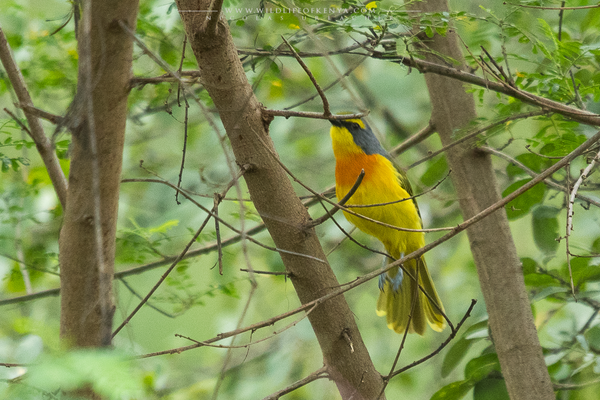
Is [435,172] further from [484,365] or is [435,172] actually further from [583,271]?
[484,365]

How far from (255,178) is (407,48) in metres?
0.52

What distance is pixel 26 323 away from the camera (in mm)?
1314

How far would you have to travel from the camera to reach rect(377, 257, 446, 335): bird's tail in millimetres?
2062

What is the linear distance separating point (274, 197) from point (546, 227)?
116 centimetres

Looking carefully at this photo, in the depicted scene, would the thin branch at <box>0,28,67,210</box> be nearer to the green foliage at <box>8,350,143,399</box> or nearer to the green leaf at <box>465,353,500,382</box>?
the green foliage at <box>8,350,143,399</box>

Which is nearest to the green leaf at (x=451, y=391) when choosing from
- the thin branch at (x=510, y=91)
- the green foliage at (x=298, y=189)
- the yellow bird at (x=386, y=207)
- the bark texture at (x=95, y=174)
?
the green foliage at (x=298, y=189)

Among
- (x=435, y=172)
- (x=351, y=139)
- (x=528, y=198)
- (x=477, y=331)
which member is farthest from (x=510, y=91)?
(x=477, y=331)

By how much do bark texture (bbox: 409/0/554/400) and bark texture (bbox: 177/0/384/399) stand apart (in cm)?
52

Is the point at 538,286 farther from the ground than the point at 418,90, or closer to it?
closer to it

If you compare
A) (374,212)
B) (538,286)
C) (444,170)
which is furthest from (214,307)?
(538,286)

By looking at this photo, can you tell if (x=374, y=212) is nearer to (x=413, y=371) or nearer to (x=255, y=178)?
(x=255, y=178)

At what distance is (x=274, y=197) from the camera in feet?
3.89

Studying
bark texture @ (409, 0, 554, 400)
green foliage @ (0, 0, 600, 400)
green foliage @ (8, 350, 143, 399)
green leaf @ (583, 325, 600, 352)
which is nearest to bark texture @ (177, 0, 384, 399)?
green foliage @ (0, 0, 600, 400)

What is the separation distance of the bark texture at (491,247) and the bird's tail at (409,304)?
43cm
